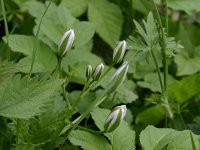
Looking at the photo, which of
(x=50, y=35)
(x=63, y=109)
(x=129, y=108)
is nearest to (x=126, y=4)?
(x=129, y=108)

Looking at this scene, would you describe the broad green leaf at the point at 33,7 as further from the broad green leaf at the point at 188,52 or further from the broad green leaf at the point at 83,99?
the broad green leaf at the point at 188,52

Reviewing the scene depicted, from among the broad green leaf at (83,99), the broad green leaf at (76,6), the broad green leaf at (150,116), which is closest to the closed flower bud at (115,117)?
the broad green leaf at (83,99)

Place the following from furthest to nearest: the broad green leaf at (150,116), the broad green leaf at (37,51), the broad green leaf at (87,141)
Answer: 1. the broad green leaf at (150,116)
2. the broad green leaf at (37,51)
3. the broad green leaf at (87,141)

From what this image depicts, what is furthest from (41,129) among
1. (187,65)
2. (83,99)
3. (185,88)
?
(187,65)

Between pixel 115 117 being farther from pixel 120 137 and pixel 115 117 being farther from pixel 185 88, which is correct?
pixel 185 88

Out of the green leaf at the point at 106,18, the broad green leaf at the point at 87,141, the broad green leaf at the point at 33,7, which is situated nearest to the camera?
the broad green leaf at the point at 87,141

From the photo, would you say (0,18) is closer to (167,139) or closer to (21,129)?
(21,129)
